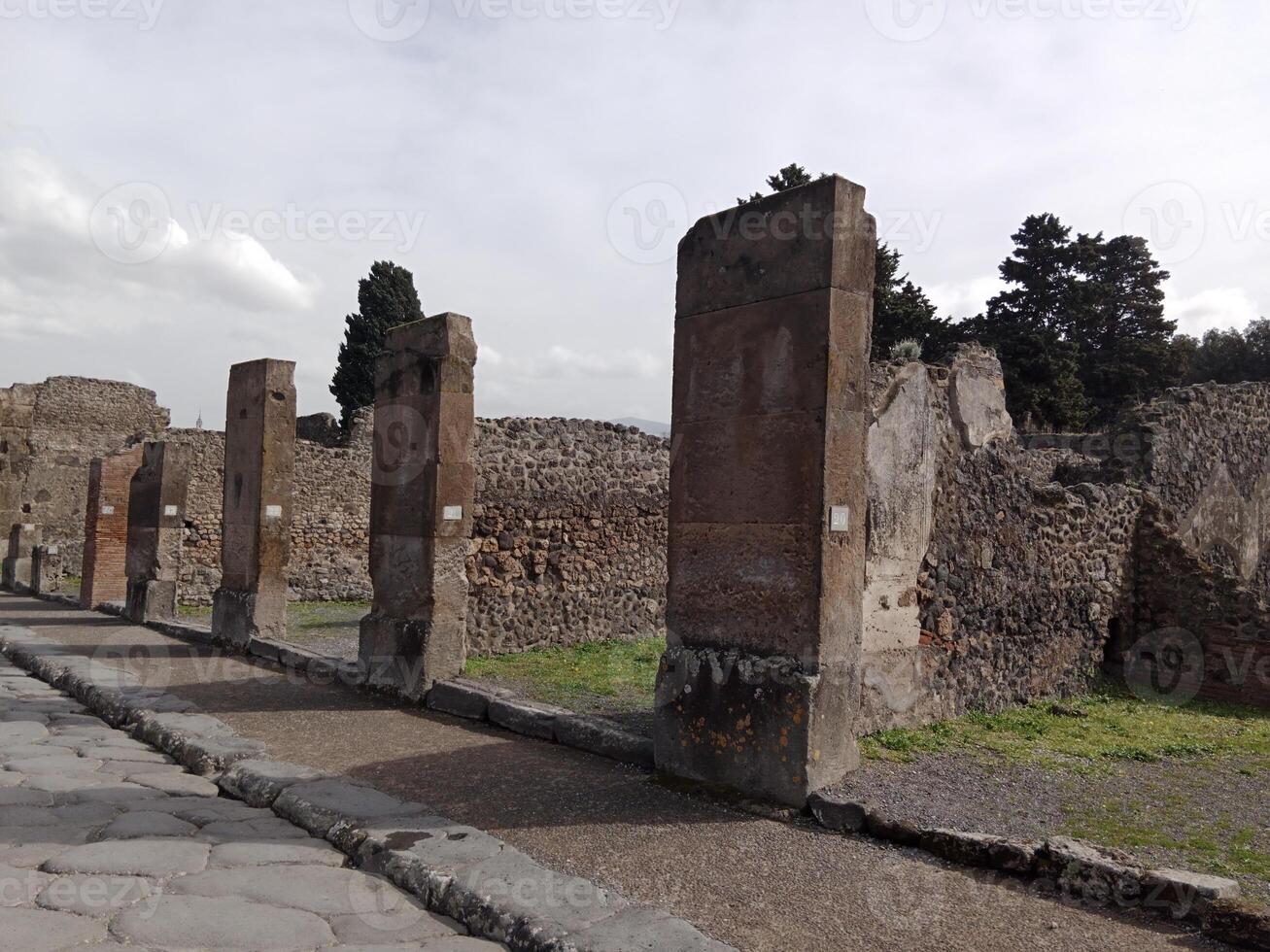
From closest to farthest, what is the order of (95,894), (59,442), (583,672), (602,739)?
1. (95,894)
2. (602,739)
3. (583,672)
4. (59,442)

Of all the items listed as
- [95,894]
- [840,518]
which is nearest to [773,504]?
[840,518]

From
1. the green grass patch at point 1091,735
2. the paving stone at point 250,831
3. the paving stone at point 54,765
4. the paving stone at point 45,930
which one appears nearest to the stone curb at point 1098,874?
the green grass patch at point 1091,735

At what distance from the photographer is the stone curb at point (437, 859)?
10.3 feet

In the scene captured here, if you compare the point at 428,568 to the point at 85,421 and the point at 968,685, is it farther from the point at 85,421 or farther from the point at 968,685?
the point at 85,421

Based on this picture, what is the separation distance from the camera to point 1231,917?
3162 mm

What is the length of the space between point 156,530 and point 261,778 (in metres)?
9.32

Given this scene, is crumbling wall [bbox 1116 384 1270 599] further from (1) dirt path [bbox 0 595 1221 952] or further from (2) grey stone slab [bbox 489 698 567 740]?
(1) dirt path [bbox 0 595 1221 952]

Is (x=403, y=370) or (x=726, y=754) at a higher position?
(x=403, y=370)

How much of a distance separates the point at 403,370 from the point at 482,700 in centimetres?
293

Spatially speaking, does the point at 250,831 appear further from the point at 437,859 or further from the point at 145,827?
the point at 437,859

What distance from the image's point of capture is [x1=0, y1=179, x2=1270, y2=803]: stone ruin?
4.81 meters

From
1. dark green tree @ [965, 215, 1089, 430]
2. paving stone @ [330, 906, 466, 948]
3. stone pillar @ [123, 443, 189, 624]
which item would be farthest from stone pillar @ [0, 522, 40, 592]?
dark green tree @ [965, 215, 1089, 430]

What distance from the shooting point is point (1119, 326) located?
104 ft

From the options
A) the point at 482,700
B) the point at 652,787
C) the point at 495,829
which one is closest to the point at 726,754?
the point at 652,787
